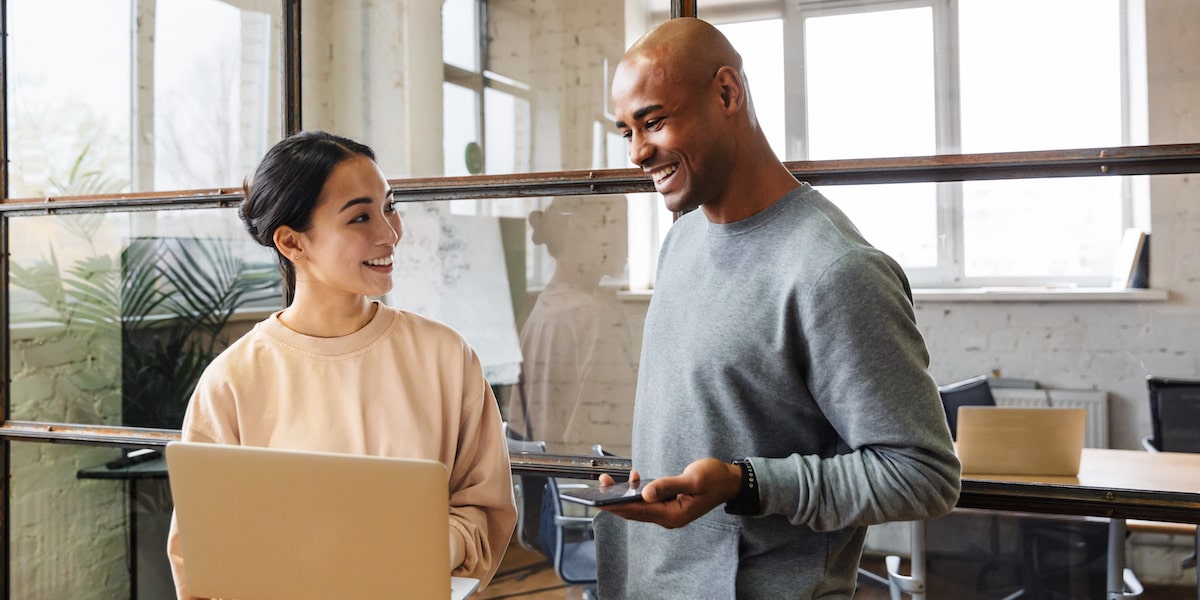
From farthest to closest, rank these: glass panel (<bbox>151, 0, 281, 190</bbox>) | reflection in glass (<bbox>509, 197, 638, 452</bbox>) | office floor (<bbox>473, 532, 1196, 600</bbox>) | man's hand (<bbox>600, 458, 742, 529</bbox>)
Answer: glass panel (<bbox>151, 0, 281, 190</bbox>)
office floor (<bbox>473, 532, 1196, 600</bbox>)
reflection in glass (<bbox>509, 197, 638, 452</bbox>)
man's hand (<bbox>600, 458, 742, 529</bbox>)

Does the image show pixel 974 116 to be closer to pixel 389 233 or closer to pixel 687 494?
pixel 687 494

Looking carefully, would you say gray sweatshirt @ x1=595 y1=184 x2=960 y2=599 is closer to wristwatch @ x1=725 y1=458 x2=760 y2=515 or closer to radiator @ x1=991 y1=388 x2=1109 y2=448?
wristwatch @ x1=725 y1=458 x2=760 y2=515

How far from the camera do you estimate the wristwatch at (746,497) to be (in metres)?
1.05

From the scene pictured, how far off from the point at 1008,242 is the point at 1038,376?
21cm

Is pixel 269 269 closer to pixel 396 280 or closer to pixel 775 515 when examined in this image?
pixel 396 280

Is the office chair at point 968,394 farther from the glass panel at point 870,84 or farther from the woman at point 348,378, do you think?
the woman at point 348,378

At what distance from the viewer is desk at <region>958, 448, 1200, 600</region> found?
4.25ft

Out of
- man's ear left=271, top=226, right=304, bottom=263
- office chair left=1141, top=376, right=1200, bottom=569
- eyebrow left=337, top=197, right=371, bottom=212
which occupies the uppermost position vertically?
eyebrow left=337, top=197, right=371, bottom=212

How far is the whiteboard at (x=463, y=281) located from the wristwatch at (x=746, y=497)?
0.77 metres

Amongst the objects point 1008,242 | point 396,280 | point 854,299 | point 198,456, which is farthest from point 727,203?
point 396,280

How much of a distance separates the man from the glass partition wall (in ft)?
1.17

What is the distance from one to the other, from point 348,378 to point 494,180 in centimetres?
54

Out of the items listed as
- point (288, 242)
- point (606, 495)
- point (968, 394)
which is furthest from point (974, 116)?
point (288, 242)

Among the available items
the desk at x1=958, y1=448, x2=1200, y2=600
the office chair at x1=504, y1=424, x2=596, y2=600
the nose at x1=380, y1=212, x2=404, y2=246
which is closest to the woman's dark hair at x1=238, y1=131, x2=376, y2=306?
the nose at x1=380, y1=212, x2=404, y2=246
